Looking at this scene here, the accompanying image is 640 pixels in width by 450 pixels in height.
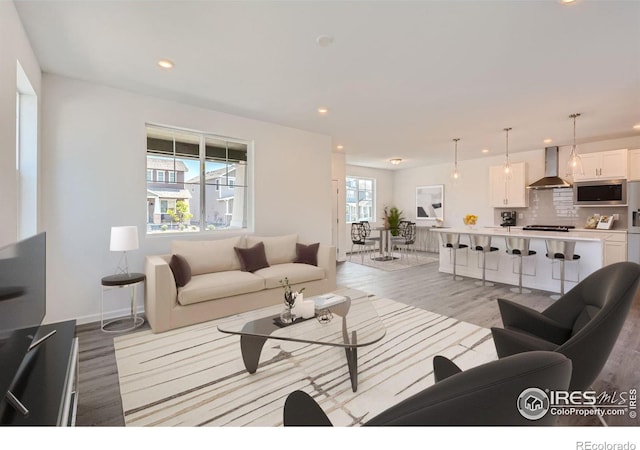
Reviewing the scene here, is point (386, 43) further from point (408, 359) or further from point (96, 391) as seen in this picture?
point (96, 391)

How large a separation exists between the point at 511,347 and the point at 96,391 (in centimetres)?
283

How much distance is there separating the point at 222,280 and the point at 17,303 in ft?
6.93

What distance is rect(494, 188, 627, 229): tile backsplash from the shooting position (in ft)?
18.7

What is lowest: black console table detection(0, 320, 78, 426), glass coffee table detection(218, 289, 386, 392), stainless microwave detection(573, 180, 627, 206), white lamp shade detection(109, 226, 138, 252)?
glass coffee table detection(218, 289, 386, 392)

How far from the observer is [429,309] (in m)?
3.66

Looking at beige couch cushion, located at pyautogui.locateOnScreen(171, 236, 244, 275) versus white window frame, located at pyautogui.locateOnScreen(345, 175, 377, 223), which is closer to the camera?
beige couch cushion, located at pyautogui.locateOnScreen(171, 236, 244, 275)

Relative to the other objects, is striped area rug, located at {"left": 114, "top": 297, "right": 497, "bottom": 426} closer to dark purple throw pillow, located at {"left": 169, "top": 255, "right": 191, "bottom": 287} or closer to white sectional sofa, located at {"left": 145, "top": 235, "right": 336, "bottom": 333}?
white sectional sofa, located at {"left": 145, "top": 235, "right": 336, "bottom": 333}

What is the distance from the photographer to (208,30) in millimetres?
2332

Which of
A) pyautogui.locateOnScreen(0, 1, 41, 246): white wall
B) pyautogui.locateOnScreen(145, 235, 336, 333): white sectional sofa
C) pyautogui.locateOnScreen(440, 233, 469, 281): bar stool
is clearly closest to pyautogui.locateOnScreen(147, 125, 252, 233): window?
pyautogui.locateOnScreen(145, 235, 336, 333): white sectional sofa

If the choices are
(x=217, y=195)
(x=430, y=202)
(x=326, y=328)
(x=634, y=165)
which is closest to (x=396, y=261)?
(x=430, y=202)

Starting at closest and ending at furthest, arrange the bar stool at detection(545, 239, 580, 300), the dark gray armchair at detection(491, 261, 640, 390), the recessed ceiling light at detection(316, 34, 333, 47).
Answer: the dark gray armchair at detection(491, 261, 640, 390)
the recessed ceiling light at detection(316, 34, 333, 47)
the bar stool at detection(545, 239, 580, 300)

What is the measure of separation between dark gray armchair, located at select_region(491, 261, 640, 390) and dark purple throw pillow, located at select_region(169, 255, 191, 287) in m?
3.01

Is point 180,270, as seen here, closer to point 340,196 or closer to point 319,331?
point 319,331
